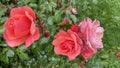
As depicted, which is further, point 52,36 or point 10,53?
point 10,53

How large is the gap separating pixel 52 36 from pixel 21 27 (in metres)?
0.43

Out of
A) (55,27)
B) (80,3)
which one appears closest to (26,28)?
(55,27)

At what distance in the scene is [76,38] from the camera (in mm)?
1260

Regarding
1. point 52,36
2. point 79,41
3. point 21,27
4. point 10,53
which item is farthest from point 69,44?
point 10,53

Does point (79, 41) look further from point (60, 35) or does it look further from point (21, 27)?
point (21, 27)

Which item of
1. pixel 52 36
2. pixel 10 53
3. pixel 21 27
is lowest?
pixel 10 53

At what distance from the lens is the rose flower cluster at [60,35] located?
119 centimetres

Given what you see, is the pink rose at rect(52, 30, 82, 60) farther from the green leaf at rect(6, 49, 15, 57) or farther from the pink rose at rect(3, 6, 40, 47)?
the green leaf at rect(6, 49, 15, 57)

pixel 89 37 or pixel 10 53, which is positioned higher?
pixel 89 37

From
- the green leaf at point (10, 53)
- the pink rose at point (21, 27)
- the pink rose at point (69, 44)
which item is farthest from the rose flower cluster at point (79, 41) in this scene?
the green leaf at point (10, 53)

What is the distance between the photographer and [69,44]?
4.14 ft

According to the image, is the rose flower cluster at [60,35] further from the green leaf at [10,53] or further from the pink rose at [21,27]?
the green leaf at [10,53]

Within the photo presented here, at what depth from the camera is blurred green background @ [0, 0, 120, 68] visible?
1.74 metres

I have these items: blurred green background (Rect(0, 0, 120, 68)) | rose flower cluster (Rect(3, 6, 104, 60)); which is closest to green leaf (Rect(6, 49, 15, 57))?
blurred green background (Rect(0, 0, 120, 68))
